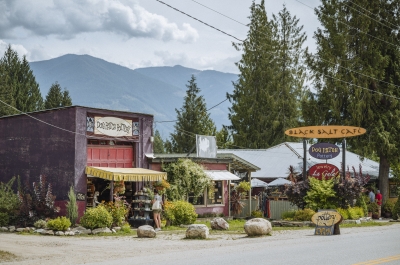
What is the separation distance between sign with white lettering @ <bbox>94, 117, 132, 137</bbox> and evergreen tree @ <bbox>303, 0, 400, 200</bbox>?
19501mm

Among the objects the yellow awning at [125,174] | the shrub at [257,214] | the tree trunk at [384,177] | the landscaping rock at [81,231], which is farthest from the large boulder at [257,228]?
the tree trunk at [384,177]

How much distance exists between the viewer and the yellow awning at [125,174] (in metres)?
27.4

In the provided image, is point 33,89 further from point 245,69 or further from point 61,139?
point 61,139

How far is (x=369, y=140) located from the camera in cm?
4359

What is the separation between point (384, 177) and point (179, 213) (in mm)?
20218

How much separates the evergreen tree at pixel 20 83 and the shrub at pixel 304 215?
1596 inches

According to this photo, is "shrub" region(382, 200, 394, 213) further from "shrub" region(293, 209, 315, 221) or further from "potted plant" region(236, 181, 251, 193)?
"shrub" region(293, 209, 315, 221)

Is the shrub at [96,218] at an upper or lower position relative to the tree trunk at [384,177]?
lower

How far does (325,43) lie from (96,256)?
108 feet

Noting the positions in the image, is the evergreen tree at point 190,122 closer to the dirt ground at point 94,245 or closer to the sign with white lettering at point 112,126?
the sign with white lettering at point 112,126

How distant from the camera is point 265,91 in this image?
64938 mm

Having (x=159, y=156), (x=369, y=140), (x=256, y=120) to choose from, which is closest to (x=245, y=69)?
(x=256, y=120)

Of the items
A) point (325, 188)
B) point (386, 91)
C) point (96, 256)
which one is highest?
point (386, 91)

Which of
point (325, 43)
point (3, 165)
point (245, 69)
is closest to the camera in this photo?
point (3, 165)
